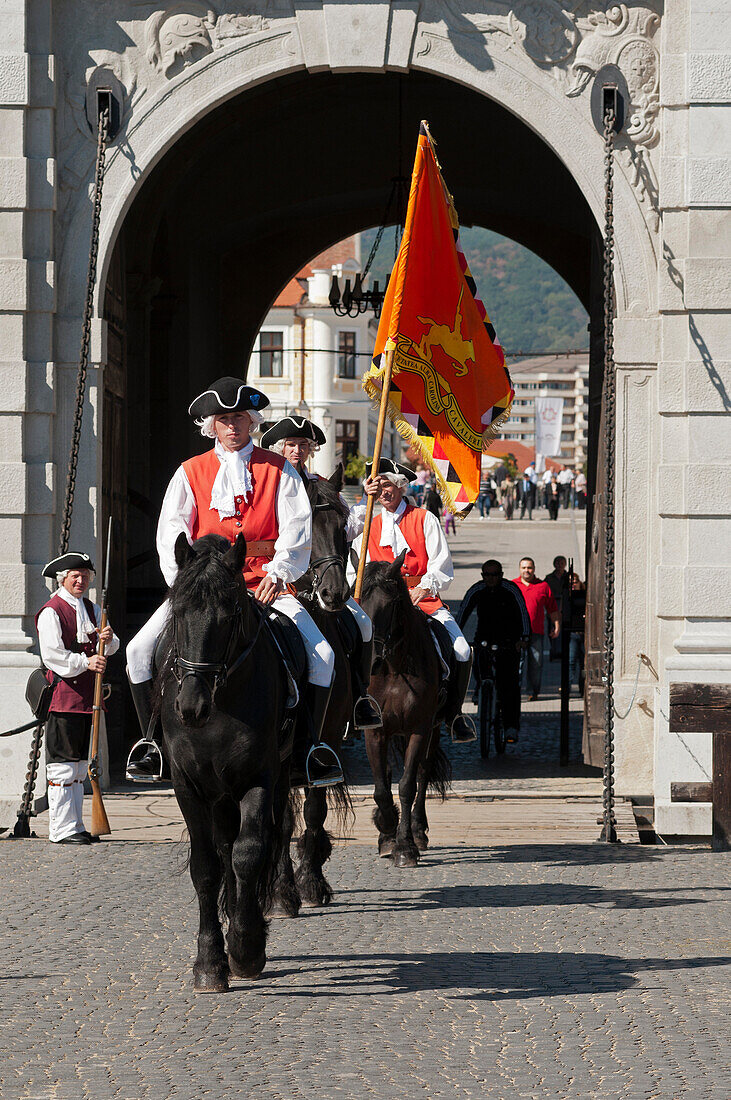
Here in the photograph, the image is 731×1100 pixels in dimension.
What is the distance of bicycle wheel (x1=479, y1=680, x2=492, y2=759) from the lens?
1634 cm

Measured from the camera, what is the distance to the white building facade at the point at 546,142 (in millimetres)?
12555

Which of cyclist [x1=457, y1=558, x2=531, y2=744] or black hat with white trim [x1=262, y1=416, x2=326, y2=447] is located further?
cyclist [x1=457, y1=558, x2=531, y2=744]

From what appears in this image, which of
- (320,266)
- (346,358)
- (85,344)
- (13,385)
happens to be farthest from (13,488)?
(320,266)

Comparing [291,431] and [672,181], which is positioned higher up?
[672,181]

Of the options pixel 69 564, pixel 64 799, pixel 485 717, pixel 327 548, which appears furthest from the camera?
pixel 485 717

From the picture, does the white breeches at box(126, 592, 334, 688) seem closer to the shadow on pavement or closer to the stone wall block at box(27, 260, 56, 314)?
the shadow on pavement

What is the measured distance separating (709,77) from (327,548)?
5.63 m

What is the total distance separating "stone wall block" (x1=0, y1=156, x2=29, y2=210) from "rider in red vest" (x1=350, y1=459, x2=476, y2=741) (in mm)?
3723

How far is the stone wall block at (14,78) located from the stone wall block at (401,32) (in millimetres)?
2901

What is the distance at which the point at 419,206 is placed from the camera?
11.9m

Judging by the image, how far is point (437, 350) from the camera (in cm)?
1204

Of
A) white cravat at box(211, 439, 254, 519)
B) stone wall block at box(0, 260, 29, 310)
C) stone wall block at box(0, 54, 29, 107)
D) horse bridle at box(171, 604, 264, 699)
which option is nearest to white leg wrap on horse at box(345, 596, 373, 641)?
white cravat at box(211, 439, 254, 519)

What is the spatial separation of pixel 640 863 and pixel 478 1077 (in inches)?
192

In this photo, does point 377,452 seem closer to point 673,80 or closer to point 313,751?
point 313,751
